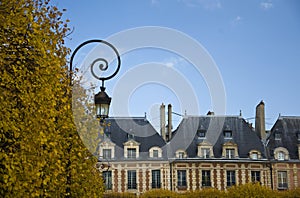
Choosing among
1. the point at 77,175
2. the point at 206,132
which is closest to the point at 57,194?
the point at 77,175

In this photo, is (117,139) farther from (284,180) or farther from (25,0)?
(25,0)

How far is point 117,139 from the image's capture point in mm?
33062

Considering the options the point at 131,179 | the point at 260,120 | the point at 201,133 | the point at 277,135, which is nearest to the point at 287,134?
the point at 277,135

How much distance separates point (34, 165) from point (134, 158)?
25484 mm

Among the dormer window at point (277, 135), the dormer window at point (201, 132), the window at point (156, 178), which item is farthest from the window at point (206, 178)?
the dormer window at point (277, 135)

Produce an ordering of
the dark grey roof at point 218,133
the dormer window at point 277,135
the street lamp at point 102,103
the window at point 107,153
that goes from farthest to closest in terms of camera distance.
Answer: the dormer window at point 277,135, the dark grey roof at point 218,133, the window at point 107,153, the street lamp at point 102,103

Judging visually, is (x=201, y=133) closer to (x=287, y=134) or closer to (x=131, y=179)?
(x=131, y=179)

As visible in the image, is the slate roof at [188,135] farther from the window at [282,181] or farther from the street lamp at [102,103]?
the street lamp at [102,103]

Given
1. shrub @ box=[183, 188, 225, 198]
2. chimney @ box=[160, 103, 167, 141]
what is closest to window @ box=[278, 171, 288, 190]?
shrub @ box=[183, 188, 225, 198]

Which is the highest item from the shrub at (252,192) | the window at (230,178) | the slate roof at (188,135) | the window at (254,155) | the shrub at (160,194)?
the slate roof at (188,135)

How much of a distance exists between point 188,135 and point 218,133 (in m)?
2.13

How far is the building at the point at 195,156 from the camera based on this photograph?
3184 centimetres

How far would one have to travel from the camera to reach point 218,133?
34.0m

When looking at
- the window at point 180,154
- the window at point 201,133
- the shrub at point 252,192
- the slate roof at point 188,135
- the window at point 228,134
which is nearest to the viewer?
the shrub at point 252,192
